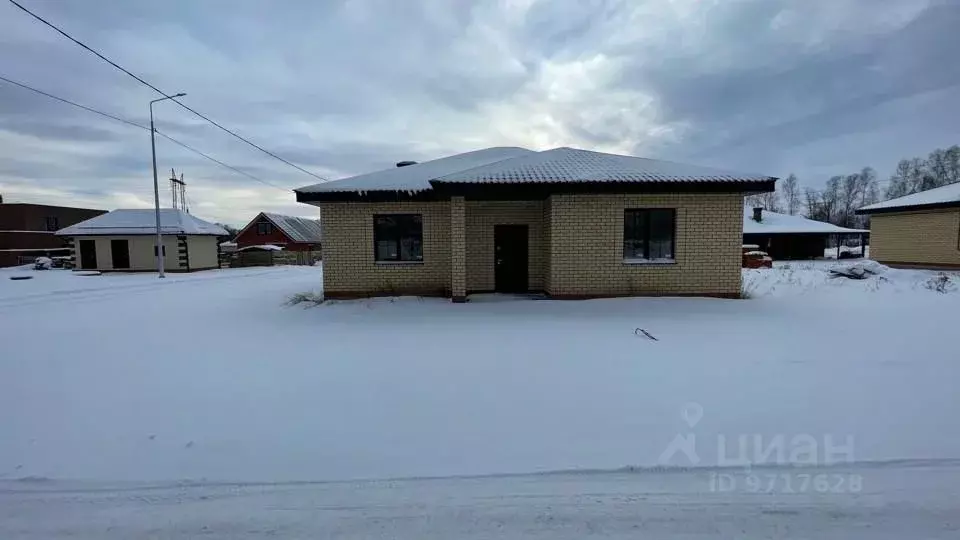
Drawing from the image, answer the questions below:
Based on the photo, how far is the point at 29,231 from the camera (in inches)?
1467

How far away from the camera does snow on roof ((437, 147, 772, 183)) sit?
35.4 ft

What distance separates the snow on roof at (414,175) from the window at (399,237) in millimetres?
873

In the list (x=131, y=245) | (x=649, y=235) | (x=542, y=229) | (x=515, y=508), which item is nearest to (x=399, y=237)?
(x=542, y=229)

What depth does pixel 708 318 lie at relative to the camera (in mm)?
9094

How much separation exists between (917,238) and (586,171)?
65.3ft

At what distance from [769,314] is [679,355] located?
14.7 feet

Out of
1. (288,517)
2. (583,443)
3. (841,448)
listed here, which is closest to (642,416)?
(583,443)

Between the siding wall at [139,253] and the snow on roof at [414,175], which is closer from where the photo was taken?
the snow on roof at [414,175]

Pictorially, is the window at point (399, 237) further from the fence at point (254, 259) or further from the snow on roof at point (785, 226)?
the snow on roof at point (785, 226)

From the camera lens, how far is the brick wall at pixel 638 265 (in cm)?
1127

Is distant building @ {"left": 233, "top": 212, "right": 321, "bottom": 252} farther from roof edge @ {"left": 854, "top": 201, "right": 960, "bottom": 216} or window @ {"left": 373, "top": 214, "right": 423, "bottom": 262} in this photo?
roof edge @ {"left": 854, "top": 201, "right": 960, "bottom": 216}

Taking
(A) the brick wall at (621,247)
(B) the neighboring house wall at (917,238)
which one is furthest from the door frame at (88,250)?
(B) the neighboring house wall at (917,238)

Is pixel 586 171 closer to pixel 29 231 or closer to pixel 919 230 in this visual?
pixel 919 230

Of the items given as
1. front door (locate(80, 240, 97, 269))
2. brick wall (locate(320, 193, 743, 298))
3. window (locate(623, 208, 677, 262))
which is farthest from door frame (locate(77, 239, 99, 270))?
window (locate(623, 208, 677, 262))
